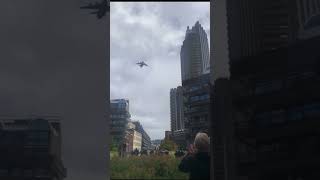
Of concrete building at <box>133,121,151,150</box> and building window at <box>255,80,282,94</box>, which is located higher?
building window at <box>255,80,282,94</box>

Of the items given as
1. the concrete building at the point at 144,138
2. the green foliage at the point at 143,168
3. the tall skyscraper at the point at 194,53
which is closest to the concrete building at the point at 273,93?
the green foliage at the point at 143,168

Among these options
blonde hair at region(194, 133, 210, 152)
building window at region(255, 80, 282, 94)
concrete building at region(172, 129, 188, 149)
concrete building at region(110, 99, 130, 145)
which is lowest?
blonde hair at region(194, 133, 210, 152)

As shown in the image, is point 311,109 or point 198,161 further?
point 311,109

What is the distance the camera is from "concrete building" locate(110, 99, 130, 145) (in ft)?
40.0

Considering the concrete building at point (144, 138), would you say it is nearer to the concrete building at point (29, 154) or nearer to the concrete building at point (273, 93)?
the concrete building at point (273, 93)

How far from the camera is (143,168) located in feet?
79.4

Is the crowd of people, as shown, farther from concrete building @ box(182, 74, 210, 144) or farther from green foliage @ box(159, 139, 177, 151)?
green foliage @ box(159, 139, 177, 151)

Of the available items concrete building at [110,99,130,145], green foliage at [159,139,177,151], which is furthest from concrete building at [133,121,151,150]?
green foliage at [159,139,177,151]

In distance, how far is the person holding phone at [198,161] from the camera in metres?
4.46

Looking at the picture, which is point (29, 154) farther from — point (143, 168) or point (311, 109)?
point (311, 109)

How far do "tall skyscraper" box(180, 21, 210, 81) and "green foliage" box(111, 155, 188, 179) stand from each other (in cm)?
804

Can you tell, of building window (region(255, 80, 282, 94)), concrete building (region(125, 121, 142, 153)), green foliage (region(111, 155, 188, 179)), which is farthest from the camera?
building window (region(255, 80, 282, 94))

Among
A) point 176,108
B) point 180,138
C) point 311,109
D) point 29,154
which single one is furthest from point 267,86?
point 176,108

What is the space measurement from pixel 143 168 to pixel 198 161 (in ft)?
65.6
